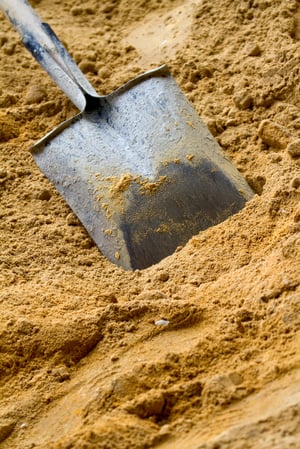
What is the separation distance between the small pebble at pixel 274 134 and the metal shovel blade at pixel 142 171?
0.18 m

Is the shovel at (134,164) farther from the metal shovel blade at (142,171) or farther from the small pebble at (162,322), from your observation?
the small pebble at (162,322)

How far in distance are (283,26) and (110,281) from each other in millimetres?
1366

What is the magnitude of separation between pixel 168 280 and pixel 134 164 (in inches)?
21.1

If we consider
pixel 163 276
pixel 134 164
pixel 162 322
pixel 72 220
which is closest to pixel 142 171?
pixel 134 164

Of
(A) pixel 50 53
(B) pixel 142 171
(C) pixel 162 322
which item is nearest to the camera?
(C) pixel 162 322

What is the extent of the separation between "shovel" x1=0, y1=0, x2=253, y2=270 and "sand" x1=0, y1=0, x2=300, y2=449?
0.07 meters

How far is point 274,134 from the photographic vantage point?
2.50 meters

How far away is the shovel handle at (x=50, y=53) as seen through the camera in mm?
2730

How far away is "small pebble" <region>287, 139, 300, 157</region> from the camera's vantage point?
2376 mm

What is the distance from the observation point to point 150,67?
2.99 metres

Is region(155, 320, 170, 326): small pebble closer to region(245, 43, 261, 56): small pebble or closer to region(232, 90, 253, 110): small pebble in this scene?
region(232, 90, 253, 110): small pebble

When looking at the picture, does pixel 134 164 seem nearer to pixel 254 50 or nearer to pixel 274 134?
pixel 274 134

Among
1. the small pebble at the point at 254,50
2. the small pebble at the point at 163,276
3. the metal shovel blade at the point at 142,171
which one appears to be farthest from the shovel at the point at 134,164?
the small pebble at the point at 254,50

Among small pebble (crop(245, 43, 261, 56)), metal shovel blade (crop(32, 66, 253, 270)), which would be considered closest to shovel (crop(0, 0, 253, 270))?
metal shovel blade (crop(32, 66, 253, 270))
